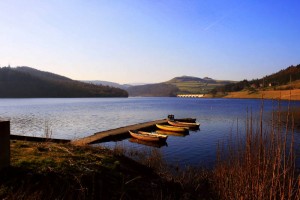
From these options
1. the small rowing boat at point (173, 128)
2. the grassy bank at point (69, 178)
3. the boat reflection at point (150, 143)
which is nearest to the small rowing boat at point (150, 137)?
the boat reflection at point (150, 143)

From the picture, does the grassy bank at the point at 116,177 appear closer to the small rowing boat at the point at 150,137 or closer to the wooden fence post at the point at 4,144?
the wooden fence post at the point at 4,144

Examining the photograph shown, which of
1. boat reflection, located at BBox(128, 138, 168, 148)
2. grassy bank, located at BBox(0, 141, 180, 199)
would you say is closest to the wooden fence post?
grassy bank, located at BBox(0, 141, 180, 199)

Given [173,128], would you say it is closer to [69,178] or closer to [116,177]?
[116,177]

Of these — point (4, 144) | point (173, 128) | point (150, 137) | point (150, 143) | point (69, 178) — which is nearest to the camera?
point (4, 144)

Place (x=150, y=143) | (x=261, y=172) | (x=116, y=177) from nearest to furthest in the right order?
(x=261, y=172)
(x=116, y=177)
(x=150, y=143)

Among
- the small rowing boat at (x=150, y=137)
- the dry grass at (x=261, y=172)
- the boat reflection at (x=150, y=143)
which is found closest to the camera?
the dry grass at (x=261, y=172)

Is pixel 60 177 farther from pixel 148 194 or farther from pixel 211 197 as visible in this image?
pixel 211 197

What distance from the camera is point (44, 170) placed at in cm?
967

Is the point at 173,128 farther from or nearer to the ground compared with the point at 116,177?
nearer to the ground

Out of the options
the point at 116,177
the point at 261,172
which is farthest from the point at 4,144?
the point at 261,172

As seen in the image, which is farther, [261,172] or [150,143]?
[150,143]

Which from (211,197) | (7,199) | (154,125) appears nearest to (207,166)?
(211,197)

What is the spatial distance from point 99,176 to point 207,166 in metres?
13.7

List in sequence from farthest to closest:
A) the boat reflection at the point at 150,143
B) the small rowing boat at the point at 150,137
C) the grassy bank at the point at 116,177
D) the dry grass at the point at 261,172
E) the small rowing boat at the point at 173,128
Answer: the small rowing boat at the point at 173,128
the small rowing boat at the point at 150,137
the boat reflection at the point at 150,143
the grassy bank at the point at 116,177
the dry grass at the point at 261,172
